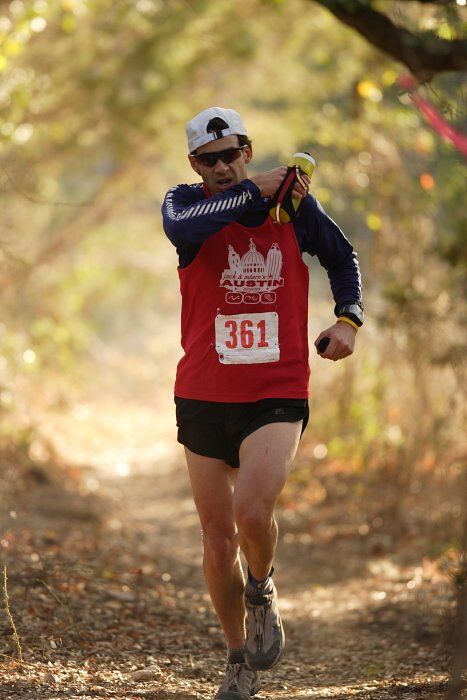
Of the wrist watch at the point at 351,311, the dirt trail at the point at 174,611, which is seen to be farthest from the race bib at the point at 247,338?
the dirt trail at the point at 174,611

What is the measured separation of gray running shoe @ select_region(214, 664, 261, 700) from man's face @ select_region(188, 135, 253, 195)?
190cm

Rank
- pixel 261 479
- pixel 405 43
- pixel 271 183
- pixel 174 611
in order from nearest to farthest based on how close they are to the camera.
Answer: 1. pixel 261 479
2. pixel 271 183
3. pixel 405 43
4. pixel 174 611

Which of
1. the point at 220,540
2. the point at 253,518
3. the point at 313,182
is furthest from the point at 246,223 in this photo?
the point at 313,182

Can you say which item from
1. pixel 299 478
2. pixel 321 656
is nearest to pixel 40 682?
pixel 321 656

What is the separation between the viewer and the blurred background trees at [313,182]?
8.23 meters

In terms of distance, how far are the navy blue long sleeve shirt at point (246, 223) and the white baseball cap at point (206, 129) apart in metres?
0.21

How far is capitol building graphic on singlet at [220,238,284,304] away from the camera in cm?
409

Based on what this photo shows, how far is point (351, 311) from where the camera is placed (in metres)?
4.34

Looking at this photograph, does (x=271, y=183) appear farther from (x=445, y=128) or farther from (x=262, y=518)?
(x=445, y=128)

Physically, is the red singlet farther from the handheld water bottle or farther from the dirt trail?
the dirt trail

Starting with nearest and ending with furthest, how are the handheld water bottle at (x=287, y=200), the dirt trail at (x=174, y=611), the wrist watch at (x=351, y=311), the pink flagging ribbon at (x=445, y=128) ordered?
the handheld water bottle at (x=287, y=200), the wrist watch at (x=351, y=311), the dirt trail at (x=174, y=611), the pink flagging ribbon at (x=445, y=128)

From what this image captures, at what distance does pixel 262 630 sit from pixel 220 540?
14.9 inches

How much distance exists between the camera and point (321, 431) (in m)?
11.0

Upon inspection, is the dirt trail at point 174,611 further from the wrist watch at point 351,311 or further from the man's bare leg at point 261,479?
the wrist watch at point 351,311
